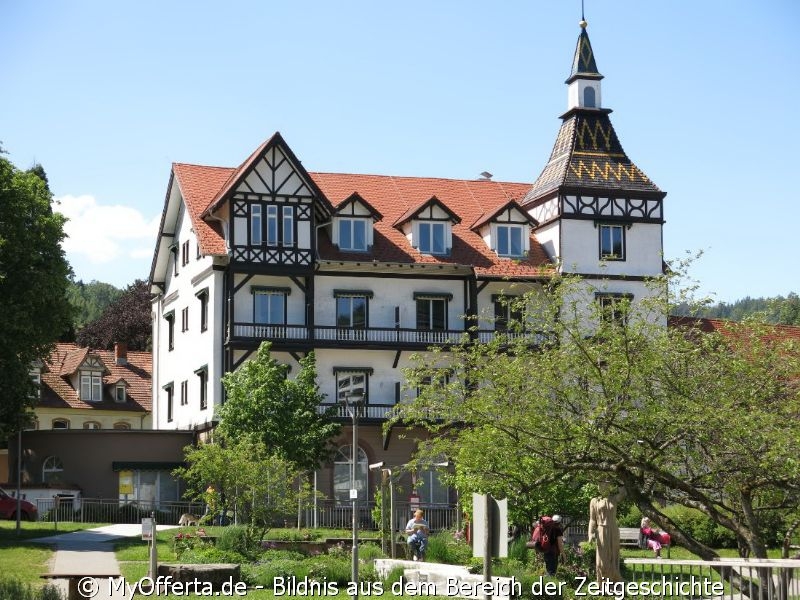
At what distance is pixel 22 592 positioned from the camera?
68.2ft

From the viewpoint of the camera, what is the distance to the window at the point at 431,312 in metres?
55.9

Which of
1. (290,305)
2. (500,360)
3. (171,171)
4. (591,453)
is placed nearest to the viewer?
(591,453)

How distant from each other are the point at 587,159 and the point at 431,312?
938 cm

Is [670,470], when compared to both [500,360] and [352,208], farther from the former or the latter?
[352,208]

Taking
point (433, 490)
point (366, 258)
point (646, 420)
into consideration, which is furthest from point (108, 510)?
point (646, 420)

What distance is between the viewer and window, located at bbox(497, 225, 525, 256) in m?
57.2

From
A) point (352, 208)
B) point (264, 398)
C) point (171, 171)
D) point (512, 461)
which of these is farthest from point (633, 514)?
point (171, 171)

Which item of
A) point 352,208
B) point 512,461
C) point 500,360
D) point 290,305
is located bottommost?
point 512,461

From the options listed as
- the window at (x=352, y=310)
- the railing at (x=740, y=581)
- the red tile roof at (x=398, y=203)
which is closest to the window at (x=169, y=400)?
the red tile roof at (x=398, y=203)

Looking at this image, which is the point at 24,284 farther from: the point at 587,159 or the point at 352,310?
the point at 587,159

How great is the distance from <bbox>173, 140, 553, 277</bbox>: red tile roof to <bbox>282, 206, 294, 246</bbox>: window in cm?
147

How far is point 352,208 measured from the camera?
55.0m

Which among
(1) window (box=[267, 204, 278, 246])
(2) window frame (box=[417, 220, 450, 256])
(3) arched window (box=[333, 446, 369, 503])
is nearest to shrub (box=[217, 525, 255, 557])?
(3) arched window (box=[333, 446, 369, 503])

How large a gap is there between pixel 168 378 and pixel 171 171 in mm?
9157
